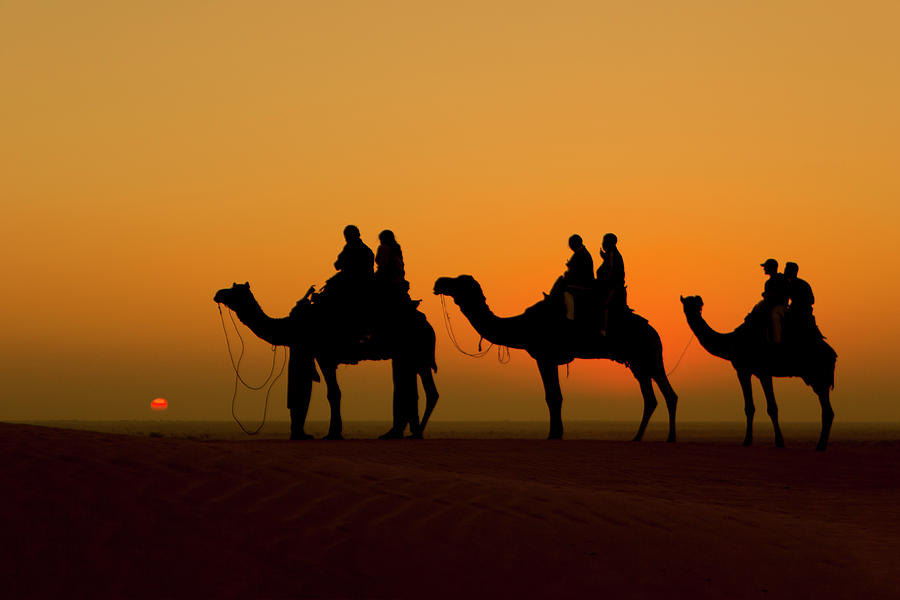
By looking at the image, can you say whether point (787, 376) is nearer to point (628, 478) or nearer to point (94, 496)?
point (628, 478)

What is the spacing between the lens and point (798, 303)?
65.9 ft

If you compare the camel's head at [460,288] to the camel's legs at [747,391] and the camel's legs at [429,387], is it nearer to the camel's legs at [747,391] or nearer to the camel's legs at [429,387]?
the camel's legs at [429,387]

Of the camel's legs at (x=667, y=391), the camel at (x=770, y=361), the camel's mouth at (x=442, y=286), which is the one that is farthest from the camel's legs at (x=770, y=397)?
the camel's mouth at (x=442, y=286)

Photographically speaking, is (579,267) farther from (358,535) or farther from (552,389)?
(358,535)

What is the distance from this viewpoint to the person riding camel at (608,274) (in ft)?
65.0

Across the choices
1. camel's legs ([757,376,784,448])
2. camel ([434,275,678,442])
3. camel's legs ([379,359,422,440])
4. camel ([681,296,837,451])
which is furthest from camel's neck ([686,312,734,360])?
camel's legs ([379,359,422,440])

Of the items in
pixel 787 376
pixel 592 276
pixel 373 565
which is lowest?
pixel 373 565

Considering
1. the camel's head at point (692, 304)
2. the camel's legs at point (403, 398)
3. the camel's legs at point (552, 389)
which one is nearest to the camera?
the camel's legs at point (403, 398)

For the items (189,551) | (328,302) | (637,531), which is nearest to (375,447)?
(328,302)

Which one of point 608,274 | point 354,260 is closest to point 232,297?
point 354,260

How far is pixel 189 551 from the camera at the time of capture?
7500 millimetres

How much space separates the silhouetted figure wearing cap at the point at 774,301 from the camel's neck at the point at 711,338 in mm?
1023

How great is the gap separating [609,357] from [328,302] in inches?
225

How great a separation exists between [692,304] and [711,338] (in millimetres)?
905
